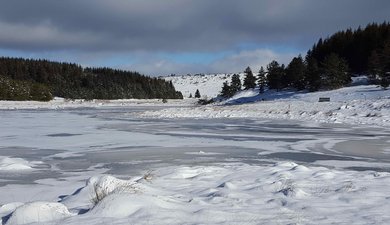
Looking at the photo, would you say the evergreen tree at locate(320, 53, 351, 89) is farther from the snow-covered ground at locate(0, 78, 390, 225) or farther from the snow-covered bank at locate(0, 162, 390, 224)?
the snow-covered bank at locate(0, 162, 390, 224)

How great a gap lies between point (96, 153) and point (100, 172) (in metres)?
3.42

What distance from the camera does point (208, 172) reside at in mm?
9961

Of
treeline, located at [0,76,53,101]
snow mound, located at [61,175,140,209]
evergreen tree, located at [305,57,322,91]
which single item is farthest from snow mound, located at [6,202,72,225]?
treeline, located at [0,76,53,101]

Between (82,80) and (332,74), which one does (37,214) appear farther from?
(82,80)

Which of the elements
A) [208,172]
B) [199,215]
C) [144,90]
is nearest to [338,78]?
[208,172]

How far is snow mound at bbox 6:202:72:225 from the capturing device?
5.57 metres

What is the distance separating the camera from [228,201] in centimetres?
678

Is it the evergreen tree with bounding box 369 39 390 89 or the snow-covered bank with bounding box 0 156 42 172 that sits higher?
the evergreen tree with bounding box 369 39 390 89

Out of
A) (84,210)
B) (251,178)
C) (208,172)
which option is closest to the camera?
(84,210)

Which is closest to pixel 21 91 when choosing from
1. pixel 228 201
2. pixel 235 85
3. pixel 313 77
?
pixel 235 85

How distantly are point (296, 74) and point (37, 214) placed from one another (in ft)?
229

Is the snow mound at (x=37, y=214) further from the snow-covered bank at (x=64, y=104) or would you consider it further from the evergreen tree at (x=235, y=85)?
the evergreen tree at (x=235, y=85)

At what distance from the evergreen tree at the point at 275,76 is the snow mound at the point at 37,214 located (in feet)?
249

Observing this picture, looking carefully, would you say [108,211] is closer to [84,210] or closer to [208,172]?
[84,210]
